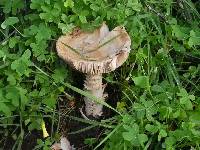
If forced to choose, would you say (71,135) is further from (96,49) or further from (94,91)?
(96,49)

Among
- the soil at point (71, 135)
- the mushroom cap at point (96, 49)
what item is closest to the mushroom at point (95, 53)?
the mushroom cap at point (96, 49)

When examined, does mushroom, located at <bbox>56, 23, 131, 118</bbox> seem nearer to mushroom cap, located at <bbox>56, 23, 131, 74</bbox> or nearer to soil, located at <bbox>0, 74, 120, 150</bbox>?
mushroom cap, located at <bbox>56, 23, 131, 74</bbox>

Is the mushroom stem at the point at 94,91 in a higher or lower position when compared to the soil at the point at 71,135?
higher

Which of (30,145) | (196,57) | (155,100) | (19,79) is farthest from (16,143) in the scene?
(196,57)

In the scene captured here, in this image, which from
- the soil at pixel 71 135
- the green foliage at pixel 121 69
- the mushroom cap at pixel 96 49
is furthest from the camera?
the soil at pixel 71 135

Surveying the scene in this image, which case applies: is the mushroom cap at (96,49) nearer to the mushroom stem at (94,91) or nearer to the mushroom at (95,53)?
the mushroom at (95,53)

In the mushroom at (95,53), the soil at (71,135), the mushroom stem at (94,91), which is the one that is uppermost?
the mushroom at (95,53)

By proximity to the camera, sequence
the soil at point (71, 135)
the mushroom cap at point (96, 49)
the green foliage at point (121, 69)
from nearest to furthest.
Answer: the mushroom cap at point (96, 49) < the green foliage at point (121, 69) < the soil at point (71, 135)

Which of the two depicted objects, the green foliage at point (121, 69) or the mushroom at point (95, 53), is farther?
the green foliage at point (121, 69)

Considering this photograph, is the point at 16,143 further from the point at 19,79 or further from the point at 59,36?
the point at 59,36

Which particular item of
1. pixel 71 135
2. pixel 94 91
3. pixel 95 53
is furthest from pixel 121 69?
pixel 71 135
